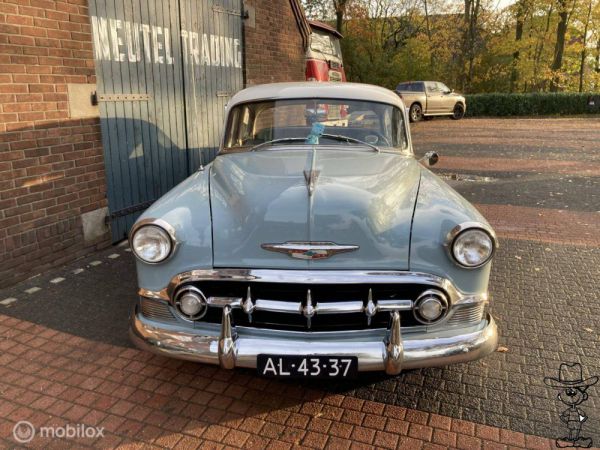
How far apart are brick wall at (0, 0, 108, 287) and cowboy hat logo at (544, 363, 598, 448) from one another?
440cm

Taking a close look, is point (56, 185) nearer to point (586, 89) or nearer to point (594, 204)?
point (594, 204)

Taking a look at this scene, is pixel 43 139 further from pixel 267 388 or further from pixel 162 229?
Answer: pixel 267 388

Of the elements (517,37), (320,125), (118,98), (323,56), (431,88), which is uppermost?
(517,37)

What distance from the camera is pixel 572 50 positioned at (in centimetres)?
2855

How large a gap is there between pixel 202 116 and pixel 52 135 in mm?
2769

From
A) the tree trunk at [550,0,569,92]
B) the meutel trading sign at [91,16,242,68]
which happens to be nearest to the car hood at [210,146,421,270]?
the meutel trading sign at [91,16,242,68]

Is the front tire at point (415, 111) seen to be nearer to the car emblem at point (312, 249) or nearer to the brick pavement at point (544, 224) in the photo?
the brick pavement at point (544, 224)

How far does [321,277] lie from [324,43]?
36.2 ft

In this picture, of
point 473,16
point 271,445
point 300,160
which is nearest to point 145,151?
point 300,160

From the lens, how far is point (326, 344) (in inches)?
104

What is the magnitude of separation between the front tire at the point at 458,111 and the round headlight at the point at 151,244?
22.4 metres

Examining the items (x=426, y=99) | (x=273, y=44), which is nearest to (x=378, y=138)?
(x=273, y=44)

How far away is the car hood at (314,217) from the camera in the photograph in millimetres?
2727
